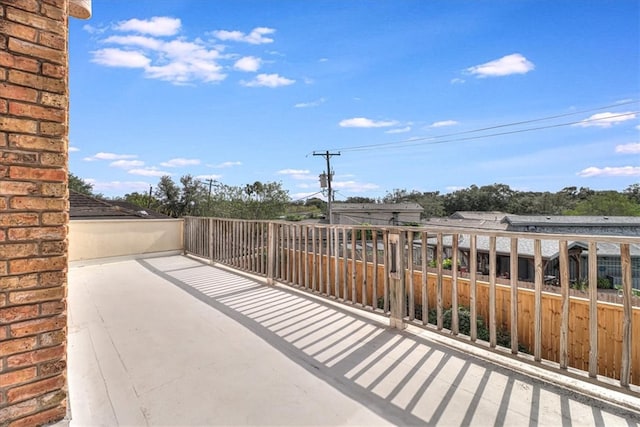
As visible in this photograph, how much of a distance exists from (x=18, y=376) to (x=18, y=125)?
40.2 inches

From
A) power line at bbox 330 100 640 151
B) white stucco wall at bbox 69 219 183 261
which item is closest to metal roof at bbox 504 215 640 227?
power line at bbox 330 100 640 151

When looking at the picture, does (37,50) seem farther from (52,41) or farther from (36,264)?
(36,264)

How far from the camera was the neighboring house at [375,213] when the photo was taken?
106 feet

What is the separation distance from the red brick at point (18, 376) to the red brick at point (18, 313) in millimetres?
216

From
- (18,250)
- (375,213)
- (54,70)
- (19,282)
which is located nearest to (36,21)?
(54,70)

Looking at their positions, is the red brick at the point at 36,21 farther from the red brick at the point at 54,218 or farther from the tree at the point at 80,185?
the tree at the point at 80,185

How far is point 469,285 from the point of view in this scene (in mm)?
3406

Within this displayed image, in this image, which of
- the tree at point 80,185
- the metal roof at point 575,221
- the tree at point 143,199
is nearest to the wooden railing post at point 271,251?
the metal roof at point 575,221

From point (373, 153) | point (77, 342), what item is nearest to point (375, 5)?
point (77, 342)

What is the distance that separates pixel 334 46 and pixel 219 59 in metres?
3.10

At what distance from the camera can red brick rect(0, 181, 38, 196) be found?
1285 mm

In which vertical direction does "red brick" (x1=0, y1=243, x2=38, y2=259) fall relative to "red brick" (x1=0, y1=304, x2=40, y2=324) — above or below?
above

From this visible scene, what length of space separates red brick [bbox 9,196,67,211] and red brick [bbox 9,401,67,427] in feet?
2.88

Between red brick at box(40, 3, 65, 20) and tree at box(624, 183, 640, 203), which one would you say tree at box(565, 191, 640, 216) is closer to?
tree at box(624, 183, 640, 203)
